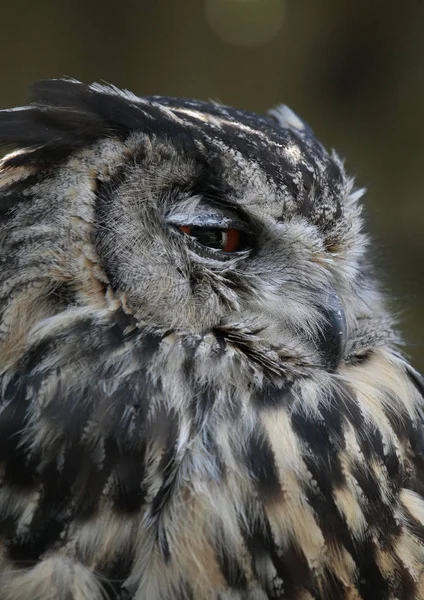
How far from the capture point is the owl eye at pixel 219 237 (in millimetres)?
1124

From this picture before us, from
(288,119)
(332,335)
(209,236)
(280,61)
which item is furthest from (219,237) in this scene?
(280,61)

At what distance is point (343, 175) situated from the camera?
4.47 feet

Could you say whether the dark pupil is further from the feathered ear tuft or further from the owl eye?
the feathered ear tuft

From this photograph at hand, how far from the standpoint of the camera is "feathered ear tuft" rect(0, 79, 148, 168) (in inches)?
41.0

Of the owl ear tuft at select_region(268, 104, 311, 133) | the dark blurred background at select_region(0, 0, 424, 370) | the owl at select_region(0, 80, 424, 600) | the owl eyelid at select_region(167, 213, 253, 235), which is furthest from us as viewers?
the dark blurred background at select_region(0, 0, 424, 370)

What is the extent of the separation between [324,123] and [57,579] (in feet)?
10.9

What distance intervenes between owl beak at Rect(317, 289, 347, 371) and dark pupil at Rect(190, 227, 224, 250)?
0.21m

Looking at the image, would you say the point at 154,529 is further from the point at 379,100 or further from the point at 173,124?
the point at 379,100

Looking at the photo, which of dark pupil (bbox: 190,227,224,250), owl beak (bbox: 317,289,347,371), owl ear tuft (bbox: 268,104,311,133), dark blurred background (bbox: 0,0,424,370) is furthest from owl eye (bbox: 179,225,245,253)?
dark blurred background (bbox: 0,0,424,370)

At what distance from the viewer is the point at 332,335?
1.19 m

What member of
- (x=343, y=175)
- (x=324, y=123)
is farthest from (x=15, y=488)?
(x=324, y=123)

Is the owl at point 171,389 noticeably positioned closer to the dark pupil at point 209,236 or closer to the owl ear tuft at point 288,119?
the dark pupil at point 209,236

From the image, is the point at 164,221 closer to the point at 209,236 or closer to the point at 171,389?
the point at 209,236

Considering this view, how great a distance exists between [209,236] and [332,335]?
0.85ft
